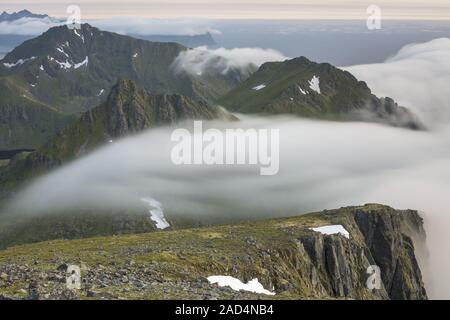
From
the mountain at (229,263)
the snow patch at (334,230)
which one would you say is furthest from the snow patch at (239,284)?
the snow patch at (334,230)

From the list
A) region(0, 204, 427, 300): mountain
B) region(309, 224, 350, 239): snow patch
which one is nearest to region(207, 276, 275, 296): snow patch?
region(0, 204, 427, 300): mountain

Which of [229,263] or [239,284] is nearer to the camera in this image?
[239,284]

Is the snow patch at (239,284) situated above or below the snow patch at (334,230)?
Answer: below

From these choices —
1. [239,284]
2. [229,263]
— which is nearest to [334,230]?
[229,263]

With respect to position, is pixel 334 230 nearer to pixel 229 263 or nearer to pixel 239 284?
pixel 229 263

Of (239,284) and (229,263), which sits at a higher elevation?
(229,263)

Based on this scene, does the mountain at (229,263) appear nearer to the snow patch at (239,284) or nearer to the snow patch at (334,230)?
the snow patch at (334,230)

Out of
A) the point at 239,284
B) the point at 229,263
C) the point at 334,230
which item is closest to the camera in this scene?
the point at 239,284
